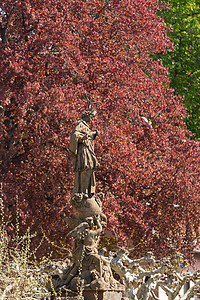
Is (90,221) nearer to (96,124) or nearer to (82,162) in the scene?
(82,162)

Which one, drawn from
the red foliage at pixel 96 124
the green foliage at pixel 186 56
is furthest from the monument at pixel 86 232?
the green foliage at pixel 186 56

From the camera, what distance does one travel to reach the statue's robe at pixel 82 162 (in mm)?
13133

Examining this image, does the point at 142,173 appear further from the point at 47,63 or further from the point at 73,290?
the point at 73,290

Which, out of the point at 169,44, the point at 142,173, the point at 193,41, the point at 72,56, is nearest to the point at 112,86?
the point at 72,56

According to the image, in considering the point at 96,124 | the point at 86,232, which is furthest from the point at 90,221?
the point at 96,124

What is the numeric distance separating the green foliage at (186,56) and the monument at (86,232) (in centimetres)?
1395

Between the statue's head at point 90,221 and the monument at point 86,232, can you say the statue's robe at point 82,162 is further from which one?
the statue's head at point 90,221

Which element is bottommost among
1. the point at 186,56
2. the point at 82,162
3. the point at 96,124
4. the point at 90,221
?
the point at 90,221

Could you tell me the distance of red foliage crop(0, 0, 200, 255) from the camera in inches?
706

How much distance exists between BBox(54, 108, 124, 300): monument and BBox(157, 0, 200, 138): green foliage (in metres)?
13.9

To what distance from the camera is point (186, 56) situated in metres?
27.5

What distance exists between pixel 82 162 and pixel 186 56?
15615mm

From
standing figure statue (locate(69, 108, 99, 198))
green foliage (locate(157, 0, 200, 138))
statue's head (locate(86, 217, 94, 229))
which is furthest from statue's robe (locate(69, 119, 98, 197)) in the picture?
green foliage (locate(157, 0, 200, 138))

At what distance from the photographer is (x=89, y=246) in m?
12.5
